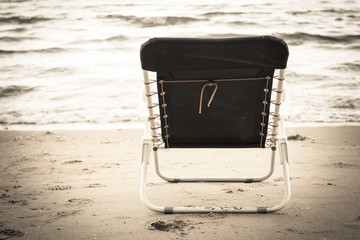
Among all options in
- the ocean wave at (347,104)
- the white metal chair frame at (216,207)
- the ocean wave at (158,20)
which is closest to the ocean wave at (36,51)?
the ocean wave at (158,20)

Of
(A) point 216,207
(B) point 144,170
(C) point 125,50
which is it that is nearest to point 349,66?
(C) point 125,50

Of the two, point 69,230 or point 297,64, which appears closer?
point 69,230

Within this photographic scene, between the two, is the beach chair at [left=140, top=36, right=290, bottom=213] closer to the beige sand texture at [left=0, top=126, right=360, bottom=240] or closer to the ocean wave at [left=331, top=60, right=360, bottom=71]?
the beige sand texture at [left=0, top=126, right=360, bottom=240]

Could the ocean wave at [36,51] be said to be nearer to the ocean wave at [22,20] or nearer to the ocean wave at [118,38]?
the ocean wave at [118,38]

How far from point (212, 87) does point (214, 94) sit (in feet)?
0.18

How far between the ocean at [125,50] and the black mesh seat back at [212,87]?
13.9 ft

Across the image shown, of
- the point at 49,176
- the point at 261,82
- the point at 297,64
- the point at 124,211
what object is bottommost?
the point at 297,64

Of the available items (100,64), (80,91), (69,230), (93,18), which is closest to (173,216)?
(69,230)

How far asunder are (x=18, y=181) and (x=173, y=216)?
185 cm

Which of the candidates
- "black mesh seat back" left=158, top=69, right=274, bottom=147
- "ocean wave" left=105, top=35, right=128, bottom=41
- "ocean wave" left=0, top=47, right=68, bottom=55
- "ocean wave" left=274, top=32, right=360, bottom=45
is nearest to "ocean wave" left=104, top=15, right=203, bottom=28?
"ocean wave" left=105, top=35, right=128, bottom=41

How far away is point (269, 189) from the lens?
3.42m

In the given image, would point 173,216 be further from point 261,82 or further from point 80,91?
point 80,91

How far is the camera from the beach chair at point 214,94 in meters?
2.60

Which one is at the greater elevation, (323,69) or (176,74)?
(176,74)
